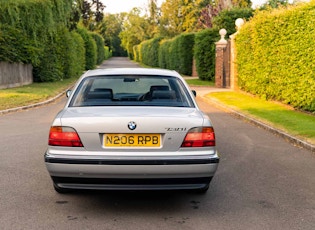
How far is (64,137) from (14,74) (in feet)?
65.9

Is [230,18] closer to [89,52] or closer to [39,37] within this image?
[39,37]

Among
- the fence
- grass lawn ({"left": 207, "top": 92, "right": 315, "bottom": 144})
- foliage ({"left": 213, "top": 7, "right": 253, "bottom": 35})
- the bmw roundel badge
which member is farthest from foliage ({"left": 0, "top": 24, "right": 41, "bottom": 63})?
the bmw roundel badge

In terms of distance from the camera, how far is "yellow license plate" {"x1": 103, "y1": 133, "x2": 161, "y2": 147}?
14.2ft

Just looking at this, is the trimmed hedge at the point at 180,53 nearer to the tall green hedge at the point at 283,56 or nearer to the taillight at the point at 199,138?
the tall green hedge at the point at 283,56

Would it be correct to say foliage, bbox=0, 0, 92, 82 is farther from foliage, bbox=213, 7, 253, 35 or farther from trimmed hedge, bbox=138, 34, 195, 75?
trimmed hedge, bbox=138, 34, 195, 75

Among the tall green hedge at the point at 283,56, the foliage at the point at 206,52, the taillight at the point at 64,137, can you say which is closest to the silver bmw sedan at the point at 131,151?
the taillight at the point at 64,137

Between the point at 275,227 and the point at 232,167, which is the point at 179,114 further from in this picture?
the point at 232,167

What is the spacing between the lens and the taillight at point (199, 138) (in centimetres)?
441

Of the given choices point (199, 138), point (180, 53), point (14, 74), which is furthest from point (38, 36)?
point (199, 138)

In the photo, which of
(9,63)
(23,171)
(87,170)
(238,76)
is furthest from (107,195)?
(9,63)

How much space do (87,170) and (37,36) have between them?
21992 mm

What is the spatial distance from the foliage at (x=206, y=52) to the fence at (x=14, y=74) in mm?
10655

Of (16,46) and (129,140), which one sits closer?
(129,140)

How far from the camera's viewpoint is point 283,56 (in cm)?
1405
